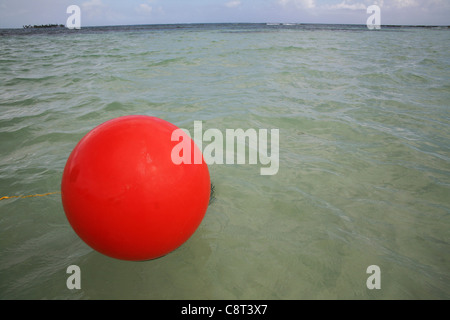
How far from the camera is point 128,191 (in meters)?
1.93

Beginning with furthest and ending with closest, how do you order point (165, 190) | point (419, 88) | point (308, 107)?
1. point (419, 88)
2. point (308, 107)
3. point (165, 190)

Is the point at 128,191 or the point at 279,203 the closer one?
the point at 128,191

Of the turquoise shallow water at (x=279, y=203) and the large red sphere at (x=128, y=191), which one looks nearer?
the large red sphere at (x=128, y=191)

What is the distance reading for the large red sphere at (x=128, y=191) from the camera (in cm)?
195

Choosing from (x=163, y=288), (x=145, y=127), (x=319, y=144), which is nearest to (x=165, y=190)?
(x=145, y=127)

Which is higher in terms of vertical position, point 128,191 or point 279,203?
point 128,191

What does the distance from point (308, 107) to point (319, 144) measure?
6.71ft

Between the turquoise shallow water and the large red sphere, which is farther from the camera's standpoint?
the turquoise shallow water

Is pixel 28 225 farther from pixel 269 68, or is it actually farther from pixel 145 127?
pixel 269 68

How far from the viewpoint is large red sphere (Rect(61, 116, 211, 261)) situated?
195 centimetres

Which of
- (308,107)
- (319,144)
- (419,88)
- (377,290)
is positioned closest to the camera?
(377,290)

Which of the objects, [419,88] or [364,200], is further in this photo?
[419,88]
